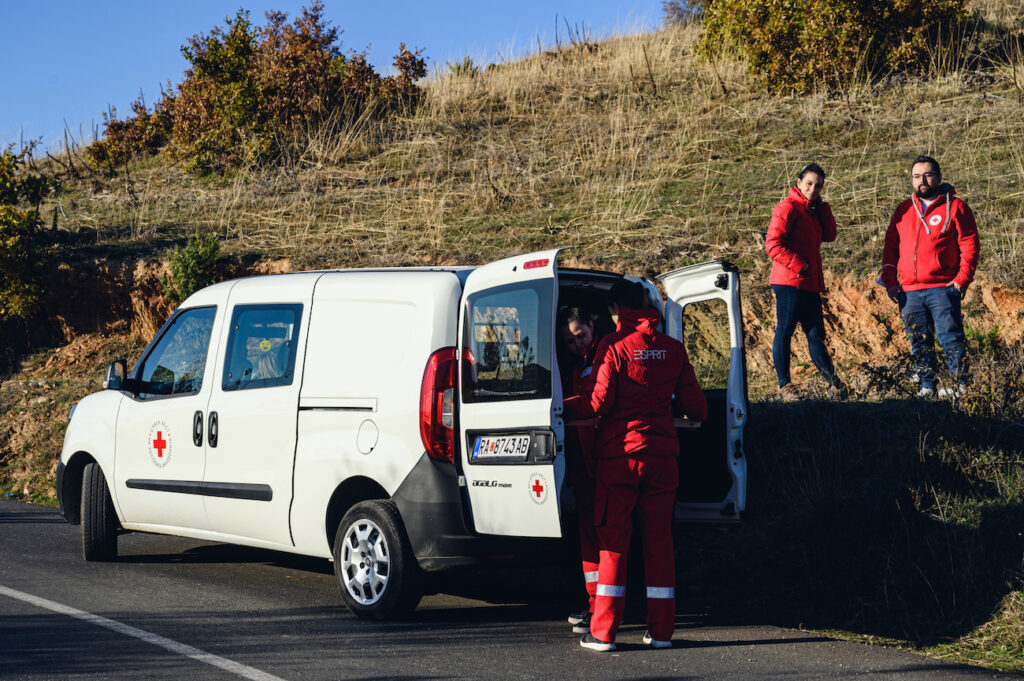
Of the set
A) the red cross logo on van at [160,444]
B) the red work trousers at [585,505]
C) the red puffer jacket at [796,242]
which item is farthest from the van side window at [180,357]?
the red puffer jacket at [796,242]

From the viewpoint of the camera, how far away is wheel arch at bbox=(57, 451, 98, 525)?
8359 mm

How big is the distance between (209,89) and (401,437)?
51.0 feet

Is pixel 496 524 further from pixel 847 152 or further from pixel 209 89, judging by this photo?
pixel 209 89

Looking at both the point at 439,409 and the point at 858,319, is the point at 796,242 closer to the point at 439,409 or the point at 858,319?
the point at 858,319

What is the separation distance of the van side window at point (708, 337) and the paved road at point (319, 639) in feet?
13.5

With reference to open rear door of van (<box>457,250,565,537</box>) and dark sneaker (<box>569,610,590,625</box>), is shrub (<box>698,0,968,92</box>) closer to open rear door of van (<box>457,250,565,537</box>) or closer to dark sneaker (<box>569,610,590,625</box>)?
open rear door of van (<box>457,250,565,537</box>)

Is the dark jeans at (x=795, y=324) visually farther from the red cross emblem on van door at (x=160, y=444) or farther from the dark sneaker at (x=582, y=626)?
the red cross emblem on van door at (x=160, y=444)

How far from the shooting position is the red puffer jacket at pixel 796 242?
347 inches

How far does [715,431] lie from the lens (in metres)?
6.57

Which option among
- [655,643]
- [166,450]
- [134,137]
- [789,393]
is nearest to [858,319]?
[789,393]

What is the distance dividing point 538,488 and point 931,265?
4.53 m


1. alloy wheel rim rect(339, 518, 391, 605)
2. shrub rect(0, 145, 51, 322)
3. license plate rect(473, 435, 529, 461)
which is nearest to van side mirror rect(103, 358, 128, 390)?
alloy wheel rim rect(339, 518, 391, 605)

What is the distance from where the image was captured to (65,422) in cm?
1340

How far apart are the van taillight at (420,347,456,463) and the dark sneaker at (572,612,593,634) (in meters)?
1.25
